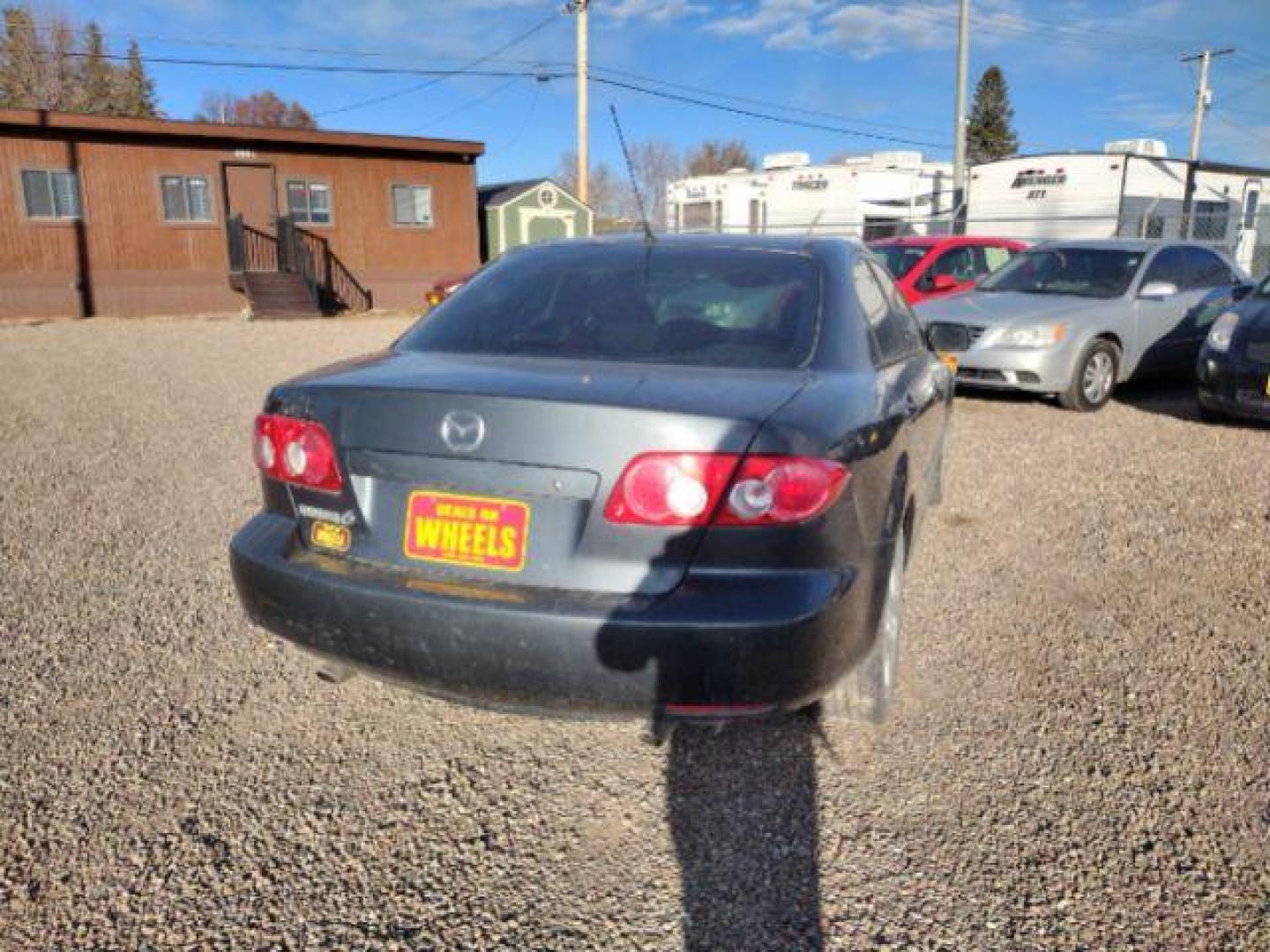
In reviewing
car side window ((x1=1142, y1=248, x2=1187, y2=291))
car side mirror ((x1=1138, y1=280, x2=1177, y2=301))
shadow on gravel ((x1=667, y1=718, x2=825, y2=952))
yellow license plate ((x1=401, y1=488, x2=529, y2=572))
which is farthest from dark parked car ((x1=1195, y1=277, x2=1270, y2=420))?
yellow license plate ((x1=401, y1=488, x2=529, y2=572))

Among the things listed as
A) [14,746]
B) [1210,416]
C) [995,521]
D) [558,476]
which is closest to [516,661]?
[558,476]

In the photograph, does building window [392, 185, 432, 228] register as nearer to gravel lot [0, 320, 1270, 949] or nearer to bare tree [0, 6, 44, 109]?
gravel lot [0, 320, 1270, 949]

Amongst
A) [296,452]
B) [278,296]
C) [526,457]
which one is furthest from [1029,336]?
[278,296]

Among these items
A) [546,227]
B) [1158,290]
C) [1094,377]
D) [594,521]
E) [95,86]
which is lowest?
[1094,377]

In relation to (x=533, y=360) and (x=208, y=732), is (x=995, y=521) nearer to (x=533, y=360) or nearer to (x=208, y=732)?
(x=533, y=360)

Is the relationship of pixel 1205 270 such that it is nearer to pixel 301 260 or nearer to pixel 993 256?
pixel 993 256

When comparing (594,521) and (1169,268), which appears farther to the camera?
(1169,268)

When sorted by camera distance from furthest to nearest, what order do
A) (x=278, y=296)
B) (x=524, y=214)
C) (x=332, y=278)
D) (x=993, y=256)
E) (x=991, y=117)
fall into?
(x=991, y=117), (x=524, y=214), (x=332, y=278), (x=278, y=296), (x=993, y=256)

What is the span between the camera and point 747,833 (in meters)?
2.28

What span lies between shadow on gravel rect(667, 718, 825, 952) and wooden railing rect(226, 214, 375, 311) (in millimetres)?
19076

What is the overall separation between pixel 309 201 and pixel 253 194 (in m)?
1.20

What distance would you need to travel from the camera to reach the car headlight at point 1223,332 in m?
6.77

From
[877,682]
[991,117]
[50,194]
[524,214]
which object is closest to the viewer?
[877,682]

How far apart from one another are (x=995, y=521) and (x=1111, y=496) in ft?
3.21
